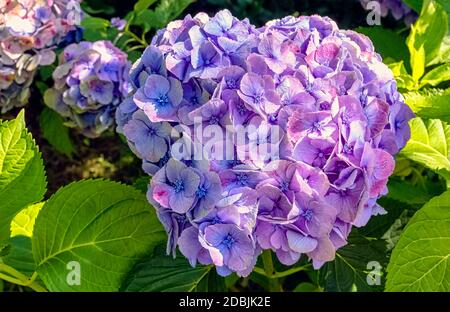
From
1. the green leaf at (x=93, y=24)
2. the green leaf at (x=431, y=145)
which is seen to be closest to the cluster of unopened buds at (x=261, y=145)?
the green leaf at (x=431, y=145)

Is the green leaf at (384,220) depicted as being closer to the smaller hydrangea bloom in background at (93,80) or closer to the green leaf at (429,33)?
the green leaf at (429,33)

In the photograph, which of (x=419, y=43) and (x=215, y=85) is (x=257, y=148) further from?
(x=419, y=43)

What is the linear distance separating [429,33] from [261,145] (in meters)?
0.60

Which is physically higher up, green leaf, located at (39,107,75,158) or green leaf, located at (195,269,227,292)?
green leaf, located at (195,269,227,292)

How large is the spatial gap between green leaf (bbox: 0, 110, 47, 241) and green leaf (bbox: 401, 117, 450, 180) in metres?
0.62

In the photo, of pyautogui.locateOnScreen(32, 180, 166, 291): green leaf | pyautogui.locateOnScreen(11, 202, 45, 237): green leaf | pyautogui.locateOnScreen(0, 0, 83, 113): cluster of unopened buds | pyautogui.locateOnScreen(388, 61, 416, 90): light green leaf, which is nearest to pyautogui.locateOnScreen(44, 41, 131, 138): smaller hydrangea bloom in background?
pyautogui.locateOnScreen(0, 0, 83, 113): cluster of unopened buds

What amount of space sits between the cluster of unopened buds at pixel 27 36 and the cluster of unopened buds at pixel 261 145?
0.82m

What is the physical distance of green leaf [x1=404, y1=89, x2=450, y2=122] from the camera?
1376 mm

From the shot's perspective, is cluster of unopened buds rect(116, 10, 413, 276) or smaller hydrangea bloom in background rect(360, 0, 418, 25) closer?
cluster of unopened buds rect(116, 10, 413, 276)

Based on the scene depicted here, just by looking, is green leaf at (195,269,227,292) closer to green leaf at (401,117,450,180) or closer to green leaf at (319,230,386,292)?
green leaf at (319,230,386,292)

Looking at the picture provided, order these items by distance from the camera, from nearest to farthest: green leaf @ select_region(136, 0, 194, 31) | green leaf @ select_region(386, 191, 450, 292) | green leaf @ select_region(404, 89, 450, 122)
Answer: green leaf @ select_region(386, 191, 450, 292) < green leaf @ select_region(404, 89, 450, 122) < green leaf @ select_region(136, 0, 194, 31)

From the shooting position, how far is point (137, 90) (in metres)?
1.27

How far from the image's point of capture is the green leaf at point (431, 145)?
130cm
